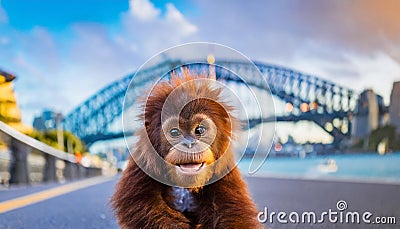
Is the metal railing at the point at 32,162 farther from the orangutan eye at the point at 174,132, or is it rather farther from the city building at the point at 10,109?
the orangutan eye at the point at 174,132

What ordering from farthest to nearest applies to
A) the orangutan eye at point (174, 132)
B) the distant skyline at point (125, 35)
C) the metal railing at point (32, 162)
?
the metal railing at point (32, 162), the distant skyline at point (125, 35), the orangutan eye at point (174, 132)

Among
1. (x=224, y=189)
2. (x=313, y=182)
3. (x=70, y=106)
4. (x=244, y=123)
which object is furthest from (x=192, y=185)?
(x=313, y=182)

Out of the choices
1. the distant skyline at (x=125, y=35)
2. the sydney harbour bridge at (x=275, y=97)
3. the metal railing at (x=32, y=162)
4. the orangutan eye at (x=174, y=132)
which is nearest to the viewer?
the orangutan eye at (x=174, y=132)

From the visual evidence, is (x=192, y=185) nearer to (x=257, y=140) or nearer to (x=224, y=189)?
(x=224, y=189)

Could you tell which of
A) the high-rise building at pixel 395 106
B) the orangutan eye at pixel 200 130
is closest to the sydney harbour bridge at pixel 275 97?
the high-rise building at pixel 395 106

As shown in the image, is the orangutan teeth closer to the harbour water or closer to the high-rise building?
the harbour water

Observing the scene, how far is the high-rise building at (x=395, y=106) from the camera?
190cm

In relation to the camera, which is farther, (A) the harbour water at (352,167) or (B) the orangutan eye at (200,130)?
(A) the harbour water at (352,167)

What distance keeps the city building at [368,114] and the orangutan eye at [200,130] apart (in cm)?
80

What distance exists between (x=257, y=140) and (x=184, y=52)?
407 mm

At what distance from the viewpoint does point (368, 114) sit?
6.20 ft

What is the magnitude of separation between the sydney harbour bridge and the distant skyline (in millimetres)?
35

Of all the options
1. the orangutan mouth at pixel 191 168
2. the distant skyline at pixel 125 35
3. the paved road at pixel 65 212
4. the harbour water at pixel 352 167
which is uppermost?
the distant skyline at pixel 125 35

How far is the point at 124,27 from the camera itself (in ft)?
5.82
